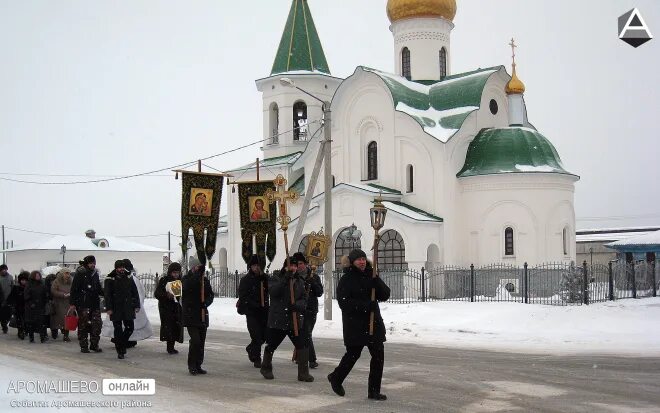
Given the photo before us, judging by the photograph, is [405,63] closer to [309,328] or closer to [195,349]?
[309,328]

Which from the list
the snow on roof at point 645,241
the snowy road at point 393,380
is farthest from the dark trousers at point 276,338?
the snow on roof at point 645,241

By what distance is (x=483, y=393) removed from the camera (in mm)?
9422

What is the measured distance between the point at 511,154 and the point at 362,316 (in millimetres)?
25239

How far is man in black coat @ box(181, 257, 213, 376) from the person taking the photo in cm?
1120

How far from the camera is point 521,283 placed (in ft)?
98.9

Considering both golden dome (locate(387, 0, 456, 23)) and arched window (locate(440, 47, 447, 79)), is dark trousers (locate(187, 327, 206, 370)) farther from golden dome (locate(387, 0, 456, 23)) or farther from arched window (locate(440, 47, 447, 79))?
arched window (locate(440, 47, 447, 79))

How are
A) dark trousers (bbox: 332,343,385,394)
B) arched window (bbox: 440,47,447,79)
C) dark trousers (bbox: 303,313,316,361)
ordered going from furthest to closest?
arched window (bbox: 440,47,447,79)
dark trousers (bbox: 303,313,316,361)
dark trousers (bbox: 332,343,385,394)

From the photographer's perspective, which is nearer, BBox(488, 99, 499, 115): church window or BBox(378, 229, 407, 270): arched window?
BBox(378, 229, 407, 270): arched window

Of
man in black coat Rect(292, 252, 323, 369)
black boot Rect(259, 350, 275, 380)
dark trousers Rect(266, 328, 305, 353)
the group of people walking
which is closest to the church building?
the group of people walking

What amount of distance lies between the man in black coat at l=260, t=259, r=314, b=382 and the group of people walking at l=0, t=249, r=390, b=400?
0.01m

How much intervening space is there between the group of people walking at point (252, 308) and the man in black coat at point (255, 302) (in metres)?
0.01

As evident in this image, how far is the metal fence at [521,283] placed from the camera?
80.4 ft

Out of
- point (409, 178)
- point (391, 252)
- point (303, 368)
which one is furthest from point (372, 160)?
point (303, 368)

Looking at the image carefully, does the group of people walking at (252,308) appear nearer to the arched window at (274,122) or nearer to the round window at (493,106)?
the round window at (493,106)
